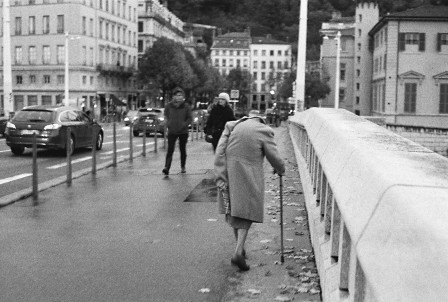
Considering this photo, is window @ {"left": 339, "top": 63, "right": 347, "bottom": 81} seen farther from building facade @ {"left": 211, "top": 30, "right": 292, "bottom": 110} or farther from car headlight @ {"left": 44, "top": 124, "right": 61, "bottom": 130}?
building facade @ {"left": 211, "top": 30, "right": 292, "bottom": 110}

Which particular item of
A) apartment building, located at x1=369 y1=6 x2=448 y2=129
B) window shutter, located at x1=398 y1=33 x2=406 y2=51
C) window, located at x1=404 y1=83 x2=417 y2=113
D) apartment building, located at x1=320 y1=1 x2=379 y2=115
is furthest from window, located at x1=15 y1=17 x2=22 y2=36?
window, located at x1=404 y1=83 x2=417 y2=113

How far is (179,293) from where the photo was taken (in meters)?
6.47

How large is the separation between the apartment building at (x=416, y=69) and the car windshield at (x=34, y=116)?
49740 mm

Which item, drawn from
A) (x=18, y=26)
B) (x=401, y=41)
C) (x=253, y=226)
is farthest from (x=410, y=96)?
(x=253, y=226)

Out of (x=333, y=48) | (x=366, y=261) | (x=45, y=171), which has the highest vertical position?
(x=333, y=48)

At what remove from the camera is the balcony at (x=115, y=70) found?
91.6 m

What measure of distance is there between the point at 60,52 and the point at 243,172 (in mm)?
83730

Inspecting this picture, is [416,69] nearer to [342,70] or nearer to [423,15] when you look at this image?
[423,15]

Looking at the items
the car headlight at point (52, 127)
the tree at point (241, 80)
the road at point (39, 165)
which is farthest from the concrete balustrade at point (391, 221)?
the tree at point (241, 80)

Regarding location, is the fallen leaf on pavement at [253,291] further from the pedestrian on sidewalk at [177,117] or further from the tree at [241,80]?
the tree at [241,80]

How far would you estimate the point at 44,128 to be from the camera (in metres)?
22.7

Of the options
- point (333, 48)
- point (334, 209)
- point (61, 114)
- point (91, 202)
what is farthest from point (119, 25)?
point (334, 209)

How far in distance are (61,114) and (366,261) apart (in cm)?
2158

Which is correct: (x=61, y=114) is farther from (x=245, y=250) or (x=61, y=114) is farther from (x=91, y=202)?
(x=245, y=250)
